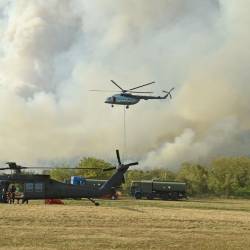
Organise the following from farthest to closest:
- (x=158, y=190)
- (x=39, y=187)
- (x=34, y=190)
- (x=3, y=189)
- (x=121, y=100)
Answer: (x=158, y=190)
(x=121, y=100)
(x=39, y=187)
(x=34, y=190)
(x=3, y=189)

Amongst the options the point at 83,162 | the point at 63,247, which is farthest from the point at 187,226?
the point at 83,162

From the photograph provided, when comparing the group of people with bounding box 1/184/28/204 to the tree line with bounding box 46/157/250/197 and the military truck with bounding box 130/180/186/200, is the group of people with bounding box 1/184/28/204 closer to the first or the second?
the military truck with bounding box 130/180/186/200

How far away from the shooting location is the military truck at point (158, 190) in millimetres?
102000

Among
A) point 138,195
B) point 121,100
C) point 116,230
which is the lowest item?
point 116,230

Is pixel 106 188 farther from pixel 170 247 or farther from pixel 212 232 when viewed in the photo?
pixel 170 247

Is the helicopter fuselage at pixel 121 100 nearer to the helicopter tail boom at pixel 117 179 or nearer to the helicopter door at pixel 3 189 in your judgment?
the helicopter tail boom at pixel 117 179

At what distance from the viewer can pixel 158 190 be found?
103312 mm

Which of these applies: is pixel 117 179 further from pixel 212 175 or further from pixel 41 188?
pixel 212 175

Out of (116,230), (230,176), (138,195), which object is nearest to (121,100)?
(138,195)

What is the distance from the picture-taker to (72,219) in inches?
1216

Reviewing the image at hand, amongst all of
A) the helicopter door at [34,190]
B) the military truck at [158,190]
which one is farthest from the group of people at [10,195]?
the military truck at [158,190]

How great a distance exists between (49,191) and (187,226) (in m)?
20.3

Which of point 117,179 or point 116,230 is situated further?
point 117,179

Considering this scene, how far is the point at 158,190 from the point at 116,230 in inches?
3006
